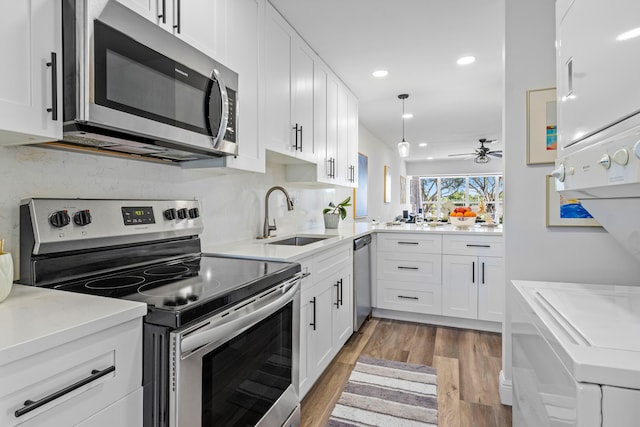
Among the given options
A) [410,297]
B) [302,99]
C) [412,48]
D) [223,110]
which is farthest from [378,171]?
[223,110]

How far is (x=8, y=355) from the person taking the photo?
61 cm

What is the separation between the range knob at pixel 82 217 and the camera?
121 cm

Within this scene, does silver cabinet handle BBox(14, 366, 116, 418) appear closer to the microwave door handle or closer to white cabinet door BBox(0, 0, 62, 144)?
white cabinet door BBox(0, 0, 62, 144)

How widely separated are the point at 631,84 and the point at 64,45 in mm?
1413

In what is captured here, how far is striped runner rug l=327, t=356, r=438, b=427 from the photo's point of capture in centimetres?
186

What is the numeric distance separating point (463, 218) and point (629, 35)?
317 cm

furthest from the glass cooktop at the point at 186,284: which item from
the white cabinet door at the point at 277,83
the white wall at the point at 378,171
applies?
the white wall at the point at 378,171

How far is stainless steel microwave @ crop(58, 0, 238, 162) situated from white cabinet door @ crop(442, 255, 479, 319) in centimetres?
246

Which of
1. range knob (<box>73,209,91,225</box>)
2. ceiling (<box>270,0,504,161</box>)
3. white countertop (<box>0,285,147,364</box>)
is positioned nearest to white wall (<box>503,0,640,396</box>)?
ceiling (<box>270,0,504,161</box>)

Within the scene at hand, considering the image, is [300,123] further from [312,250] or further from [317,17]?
[312,250]

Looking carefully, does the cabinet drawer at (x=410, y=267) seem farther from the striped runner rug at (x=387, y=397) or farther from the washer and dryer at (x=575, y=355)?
the washer and dryer at (x=575, y=355)

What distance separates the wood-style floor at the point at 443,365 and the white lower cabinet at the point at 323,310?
0.11m

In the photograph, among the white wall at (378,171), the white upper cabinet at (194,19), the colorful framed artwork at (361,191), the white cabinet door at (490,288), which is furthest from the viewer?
the white wall at (378,171)

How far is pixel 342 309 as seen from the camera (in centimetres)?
262
